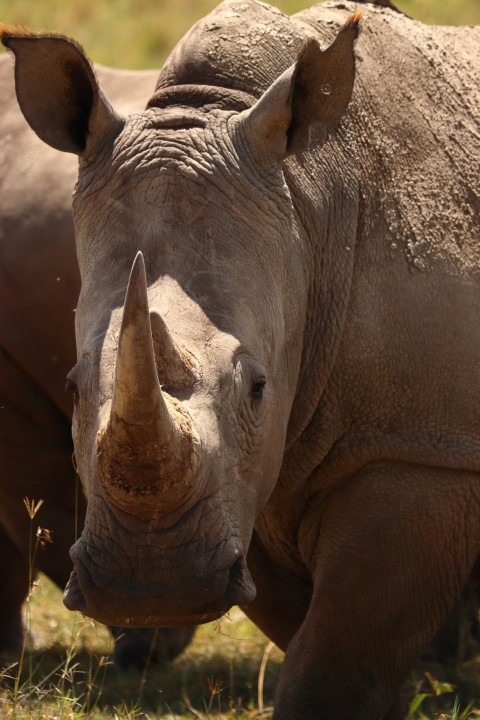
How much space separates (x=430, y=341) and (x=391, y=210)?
1.61 ft

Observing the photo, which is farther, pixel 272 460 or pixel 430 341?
pixel 430 341

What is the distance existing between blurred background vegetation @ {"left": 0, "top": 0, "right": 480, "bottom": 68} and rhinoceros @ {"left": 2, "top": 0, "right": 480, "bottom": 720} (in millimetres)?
10488

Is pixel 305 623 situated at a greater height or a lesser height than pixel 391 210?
lesser

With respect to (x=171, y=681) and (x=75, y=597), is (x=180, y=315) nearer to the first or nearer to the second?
(x=75, y=597)

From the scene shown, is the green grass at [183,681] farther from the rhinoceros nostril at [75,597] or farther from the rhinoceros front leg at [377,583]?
the rhinoceros nostril at [75,597]

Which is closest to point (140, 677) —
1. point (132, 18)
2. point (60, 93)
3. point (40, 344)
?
point (40, 344)

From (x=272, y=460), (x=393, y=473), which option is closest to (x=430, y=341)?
(x=393, y=473)

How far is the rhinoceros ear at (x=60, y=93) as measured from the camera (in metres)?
4.89

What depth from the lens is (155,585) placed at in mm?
4113

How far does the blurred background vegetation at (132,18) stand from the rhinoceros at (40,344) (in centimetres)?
850

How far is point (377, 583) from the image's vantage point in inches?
201

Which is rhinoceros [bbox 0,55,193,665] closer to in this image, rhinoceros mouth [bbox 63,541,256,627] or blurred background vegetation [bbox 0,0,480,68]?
rhinoceros mouth [bbox 63,541,256,627]

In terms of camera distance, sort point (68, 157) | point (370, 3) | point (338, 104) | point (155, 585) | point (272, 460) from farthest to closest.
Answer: point (68, 157), point (370, 3), point (338, 104), point (272, 460), point (155, 585)

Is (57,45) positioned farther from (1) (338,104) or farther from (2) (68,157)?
(2) (68,157)
